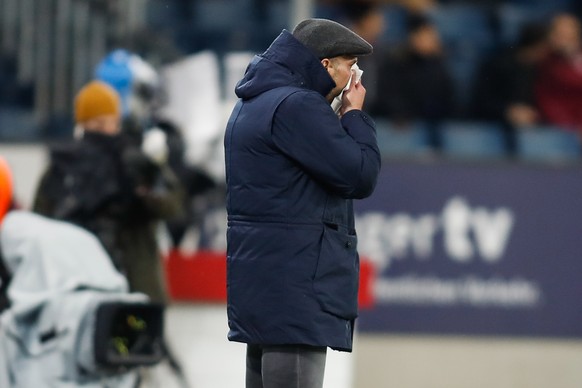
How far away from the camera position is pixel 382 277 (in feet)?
30.5

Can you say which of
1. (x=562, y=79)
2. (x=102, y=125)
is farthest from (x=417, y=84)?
(x=102, y=125)

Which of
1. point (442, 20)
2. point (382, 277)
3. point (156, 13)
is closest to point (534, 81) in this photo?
point (442, 20)

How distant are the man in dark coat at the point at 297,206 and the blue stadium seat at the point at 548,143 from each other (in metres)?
5.15

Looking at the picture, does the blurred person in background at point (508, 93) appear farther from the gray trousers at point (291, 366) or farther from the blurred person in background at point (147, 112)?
the gray trousers at point (291, 366)

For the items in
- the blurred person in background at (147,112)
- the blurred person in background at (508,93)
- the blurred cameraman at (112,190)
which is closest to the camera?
the blurred cameraman at (112,190)

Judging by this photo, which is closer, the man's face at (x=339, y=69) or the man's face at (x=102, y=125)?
the man's face at (x=339, y=69)

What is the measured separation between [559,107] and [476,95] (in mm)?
524

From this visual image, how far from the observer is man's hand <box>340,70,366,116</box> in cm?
477

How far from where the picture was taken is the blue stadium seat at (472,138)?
32.2ft

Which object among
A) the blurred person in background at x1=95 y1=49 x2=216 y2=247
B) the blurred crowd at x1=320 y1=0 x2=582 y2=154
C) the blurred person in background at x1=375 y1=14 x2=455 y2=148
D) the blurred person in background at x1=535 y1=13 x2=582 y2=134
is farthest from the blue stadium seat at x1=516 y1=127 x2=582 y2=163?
the blurred person in background at x1=95 y1=49 x2=216 y2=247

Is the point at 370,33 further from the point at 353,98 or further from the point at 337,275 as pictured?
the point at 337,275

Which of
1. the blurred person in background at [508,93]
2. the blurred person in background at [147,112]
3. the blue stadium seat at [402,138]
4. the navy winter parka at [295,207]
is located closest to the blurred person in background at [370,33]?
the blue stadium seat at [402,138]

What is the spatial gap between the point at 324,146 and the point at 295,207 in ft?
0.65

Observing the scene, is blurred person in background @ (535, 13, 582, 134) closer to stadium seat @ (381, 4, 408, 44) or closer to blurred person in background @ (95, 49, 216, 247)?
stadium seat @ (381, 4, 408, 44)
